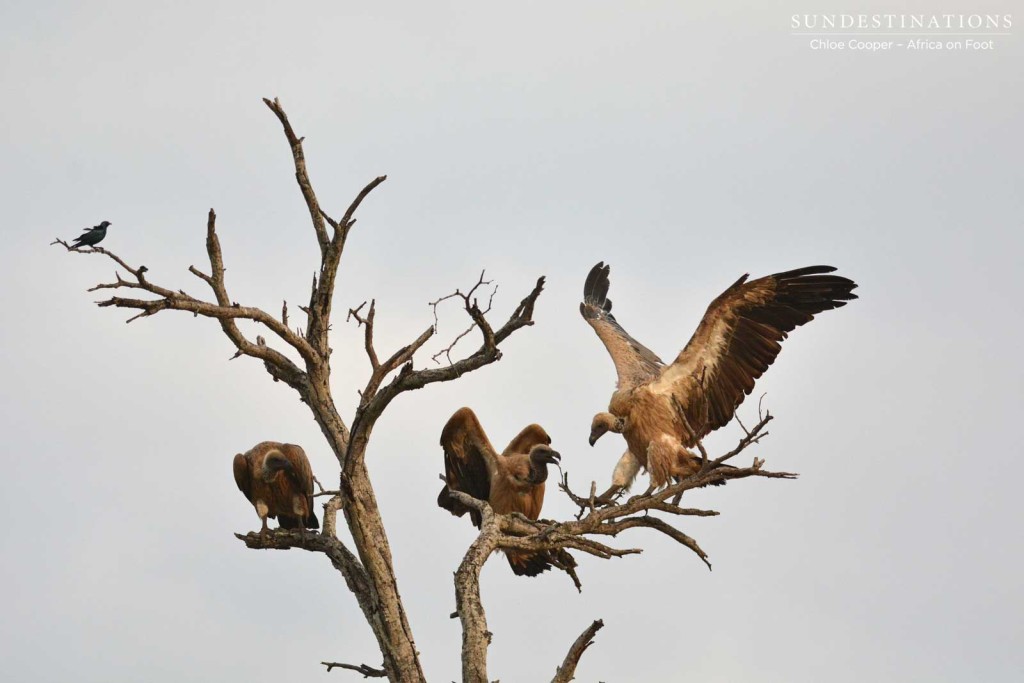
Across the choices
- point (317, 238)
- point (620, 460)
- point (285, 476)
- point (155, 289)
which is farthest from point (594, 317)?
point (155, 289)

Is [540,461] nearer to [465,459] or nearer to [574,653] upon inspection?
[465,459]

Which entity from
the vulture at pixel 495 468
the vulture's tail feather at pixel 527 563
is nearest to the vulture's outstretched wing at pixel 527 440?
the vulture at pixel 495 468

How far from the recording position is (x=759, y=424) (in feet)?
21.1

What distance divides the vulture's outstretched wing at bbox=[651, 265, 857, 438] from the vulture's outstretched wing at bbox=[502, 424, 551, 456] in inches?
42.1

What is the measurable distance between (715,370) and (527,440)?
1.62 metres

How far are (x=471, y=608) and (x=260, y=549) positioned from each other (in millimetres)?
1277

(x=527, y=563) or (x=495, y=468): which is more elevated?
(x=495, y=468)

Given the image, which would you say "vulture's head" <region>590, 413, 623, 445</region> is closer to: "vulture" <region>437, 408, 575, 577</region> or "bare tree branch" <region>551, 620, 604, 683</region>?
"vulture" <region>437, 408, 575, 577</region>

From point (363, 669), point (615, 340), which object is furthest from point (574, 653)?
point (615, 340)

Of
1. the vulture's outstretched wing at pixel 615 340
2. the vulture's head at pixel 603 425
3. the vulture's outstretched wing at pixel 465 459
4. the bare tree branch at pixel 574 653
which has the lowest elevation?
the bare tree branch at pixel 574 653

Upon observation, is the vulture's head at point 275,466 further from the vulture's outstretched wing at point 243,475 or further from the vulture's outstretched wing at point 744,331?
the vulture's outstretched wing at point 744,331

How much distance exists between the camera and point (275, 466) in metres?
7.97

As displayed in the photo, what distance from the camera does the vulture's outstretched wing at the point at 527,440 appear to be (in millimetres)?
9203

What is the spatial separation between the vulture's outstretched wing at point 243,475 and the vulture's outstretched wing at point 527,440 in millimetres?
2083
